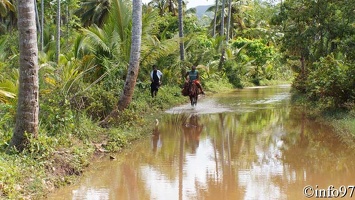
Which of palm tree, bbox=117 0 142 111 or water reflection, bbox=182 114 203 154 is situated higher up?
palm tree, bbox=117 0 142 111

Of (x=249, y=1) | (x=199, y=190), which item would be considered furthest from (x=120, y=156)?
(x=249, y=1)

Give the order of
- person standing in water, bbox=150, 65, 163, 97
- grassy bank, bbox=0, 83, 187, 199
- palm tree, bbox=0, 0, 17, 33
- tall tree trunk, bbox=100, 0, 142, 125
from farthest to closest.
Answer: palm tree, bbox=0, 0, 17, 33, person standing in water, bbox=150, 65, 163, 97, tall tree trunk, bbox=100, 0, 142, 125, grassy bank, bbox=0, 83, 187, 199

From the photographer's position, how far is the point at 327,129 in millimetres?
11758

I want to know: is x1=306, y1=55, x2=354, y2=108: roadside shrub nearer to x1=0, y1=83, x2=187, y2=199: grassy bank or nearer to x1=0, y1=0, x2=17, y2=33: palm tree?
x1=0, y1=83, x2=187, y2=199: grassy bank

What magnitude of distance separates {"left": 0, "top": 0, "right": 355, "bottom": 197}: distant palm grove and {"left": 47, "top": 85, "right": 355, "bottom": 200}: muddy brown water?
1245mm

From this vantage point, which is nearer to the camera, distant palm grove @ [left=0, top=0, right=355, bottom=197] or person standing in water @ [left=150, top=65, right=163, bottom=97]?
distant palm grove @ [left=0, top=0, right=355, bottom=197]

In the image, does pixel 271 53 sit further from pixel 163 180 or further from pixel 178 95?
pixel 163 180

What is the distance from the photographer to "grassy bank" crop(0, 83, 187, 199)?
20.6ft

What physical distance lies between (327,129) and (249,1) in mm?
34487

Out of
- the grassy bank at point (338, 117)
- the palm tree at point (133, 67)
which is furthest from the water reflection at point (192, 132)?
the grassy bank at point (338, 117)

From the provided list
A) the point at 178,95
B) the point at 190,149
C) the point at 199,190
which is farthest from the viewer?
the point at 178,95

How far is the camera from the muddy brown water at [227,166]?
6.63 meters

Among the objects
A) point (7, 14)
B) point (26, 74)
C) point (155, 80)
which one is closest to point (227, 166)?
point (26, 74)

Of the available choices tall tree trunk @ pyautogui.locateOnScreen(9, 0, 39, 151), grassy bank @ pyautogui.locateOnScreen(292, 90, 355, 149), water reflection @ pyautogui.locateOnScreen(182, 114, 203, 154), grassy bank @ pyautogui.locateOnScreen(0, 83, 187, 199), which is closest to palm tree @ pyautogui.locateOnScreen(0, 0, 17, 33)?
water reflection @ pyautogui.locateOnScreen(182, 114, 203, 154)
